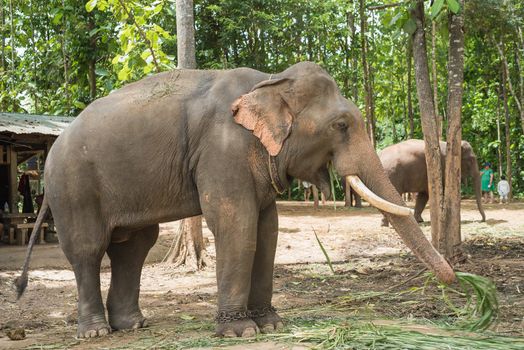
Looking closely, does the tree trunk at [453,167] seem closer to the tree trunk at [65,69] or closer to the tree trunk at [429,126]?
the tree trunk at [429,126]

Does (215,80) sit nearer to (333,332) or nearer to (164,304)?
(333,332)

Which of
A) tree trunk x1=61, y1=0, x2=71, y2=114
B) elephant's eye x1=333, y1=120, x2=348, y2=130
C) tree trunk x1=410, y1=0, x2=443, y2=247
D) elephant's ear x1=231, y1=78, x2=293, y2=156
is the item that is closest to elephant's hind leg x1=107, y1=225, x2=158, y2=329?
elephant's ear x1=231, y1=78, x2=293, y2=156

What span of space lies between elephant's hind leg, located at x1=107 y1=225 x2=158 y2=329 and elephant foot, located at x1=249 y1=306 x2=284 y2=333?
3.67 ft

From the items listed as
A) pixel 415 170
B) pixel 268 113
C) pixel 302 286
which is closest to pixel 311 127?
pixel 268 113

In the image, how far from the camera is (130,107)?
18.1 ft

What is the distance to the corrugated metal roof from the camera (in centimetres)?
1238

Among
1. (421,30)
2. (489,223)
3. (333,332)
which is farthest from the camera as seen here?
(489,223)

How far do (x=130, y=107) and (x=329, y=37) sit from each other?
19.1 metres

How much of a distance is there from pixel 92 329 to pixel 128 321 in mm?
408

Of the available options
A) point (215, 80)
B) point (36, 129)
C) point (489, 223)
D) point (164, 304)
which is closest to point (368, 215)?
point (489, 223)

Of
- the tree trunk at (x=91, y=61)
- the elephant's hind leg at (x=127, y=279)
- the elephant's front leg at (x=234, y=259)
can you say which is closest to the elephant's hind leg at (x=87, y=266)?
the elephant's hind leg at (x=127, y=279)

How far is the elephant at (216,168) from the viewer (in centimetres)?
502

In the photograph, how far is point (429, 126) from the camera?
809cm

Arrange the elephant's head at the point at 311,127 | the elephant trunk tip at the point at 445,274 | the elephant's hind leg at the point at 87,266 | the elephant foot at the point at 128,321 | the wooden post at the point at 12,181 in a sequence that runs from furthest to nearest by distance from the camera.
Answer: the wooden post at the point at 12,181 → the elephant foot at the point at 128,321 → the elephant's hind leg at the point at 87,266 → the elephant's head at the point at 311,127 → the elephant trunk tip at the point at 445,274
